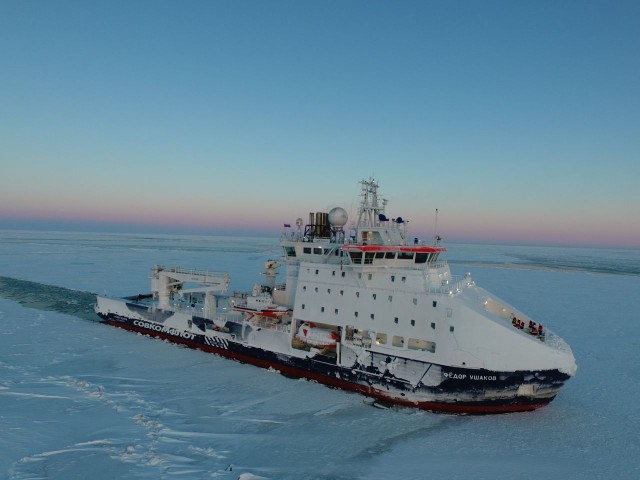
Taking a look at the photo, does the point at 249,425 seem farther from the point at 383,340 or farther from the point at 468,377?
the point at 468,377

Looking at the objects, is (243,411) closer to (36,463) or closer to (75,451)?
(75,451)

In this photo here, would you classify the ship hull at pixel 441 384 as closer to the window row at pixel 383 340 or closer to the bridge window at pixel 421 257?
the window row at pixel 383 340

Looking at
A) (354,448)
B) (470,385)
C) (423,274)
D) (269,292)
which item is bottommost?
(354,448)

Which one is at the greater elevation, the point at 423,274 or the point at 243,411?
the point at 423,274

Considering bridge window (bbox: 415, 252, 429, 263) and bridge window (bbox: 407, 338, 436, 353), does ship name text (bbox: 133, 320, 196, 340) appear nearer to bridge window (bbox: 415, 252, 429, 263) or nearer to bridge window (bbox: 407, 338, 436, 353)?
bridge window (bbox: 407, 338, 436, 353)

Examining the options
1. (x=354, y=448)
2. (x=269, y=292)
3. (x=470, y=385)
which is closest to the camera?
(x=354, y=448)

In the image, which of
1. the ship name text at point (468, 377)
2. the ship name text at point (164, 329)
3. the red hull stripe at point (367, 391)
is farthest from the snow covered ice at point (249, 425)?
the ship name text at point (468, 377)

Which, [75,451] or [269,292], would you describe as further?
[269,292]

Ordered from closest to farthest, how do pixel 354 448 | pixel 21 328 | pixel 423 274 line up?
pixel 354 448 → pixel 423 274 → pixel 21 328

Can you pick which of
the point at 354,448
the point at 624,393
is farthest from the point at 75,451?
the point at 624,393
